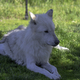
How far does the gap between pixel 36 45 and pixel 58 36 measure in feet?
8.98

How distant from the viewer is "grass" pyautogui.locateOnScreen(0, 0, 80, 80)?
3.50 m

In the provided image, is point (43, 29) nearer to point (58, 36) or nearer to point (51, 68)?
point (51, 68)

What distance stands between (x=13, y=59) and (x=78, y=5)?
9.98 m

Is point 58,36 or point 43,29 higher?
point 43,29

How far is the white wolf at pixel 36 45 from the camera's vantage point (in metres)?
3.57

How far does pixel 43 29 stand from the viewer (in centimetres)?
357

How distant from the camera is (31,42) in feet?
12.8

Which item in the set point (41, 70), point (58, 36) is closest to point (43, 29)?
point (41, 70)

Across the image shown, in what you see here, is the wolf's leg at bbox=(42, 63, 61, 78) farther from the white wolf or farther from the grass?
the grass

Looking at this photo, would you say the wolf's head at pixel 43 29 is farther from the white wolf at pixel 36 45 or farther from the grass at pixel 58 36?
the grass at pixel 58 36

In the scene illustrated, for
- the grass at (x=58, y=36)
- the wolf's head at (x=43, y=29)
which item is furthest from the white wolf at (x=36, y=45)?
the grass at (x=58, y=36)

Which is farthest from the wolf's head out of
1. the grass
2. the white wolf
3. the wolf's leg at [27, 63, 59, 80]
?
the grass

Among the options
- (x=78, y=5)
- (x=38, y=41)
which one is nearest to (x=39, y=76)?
(x=38, y=41)

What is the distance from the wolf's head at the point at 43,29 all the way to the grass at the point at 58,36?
2.67 ft
